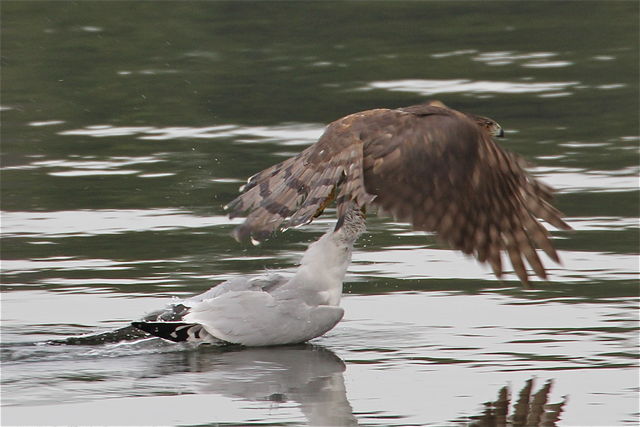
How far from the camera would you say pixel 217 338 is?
8.45 meters

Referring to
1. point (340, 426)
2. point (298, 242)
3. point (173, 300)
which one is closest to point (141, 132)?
point (298, 242)

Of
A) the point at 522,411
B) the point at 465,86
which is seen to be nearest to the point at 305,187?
the point at 522,411

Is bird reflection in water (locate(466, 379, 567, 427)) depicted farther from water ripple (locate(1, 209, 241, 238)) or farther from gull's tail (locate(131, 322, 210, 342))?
water ripple (locate(1, 209, 241, 238))

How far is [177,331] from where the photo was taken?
8414 millimetres

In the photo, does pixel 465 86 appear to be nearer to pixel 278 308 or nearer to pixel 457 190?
pixel 278 308

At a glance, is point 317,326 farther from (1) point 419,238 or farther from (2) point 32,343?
(1) point 419,238

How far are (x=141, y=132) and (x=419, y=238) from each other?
160 inches

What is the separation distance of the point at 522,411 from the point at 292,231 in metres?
3.96

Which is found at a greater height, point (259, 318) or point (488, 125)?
point (488, 125)

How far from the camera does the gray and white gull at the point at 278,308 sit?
8391 mm

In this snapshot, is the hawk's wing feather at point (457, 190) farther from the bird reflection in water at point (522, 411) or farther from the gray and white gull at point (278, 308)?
the bird reflection in water at point (522, 411)

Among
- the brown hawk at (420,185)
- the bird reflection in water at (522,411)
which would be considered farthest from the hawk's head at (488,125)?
the bird reflection in water at (522,411)

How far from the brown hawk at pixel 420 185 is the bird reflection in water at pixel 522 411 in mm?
647

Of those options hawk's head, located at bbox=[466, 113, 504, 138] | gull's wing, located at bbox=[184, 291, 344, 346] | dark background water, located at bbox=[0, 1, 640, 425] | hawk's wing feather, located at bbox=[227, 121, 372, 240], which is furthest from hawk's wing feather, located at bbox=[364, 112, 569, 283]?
gull's wing, located at bbox=[184, 291, 344, 346]
